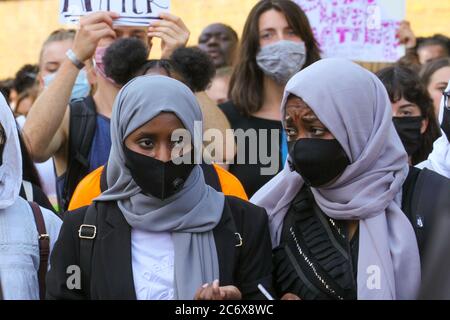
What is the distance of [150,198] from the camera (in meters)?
3.87

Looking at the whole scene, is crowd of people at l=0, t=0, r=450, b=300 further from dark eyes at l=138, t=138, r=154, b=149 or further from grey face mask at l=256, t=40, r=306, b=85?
grey face mask at l=256, t=40, r=306, b=85

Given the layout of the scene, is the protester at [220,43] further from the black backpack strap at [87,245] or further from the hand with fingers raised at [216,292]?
the hand with fingers raised at [216,292]

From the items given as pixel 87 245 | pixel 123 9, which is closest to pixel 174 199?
pixel 87 245

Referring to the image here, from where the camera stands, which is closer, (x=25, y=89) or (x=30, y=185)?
(x=30, y=185)

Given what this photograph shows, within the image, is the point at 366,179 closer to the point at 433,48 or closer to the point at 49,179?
the point at 49,179

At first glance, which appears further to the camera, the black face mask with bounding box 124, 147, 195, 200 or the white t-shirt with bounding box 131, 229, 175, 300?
the black face mask with bounding box 124, 147, 195, 200

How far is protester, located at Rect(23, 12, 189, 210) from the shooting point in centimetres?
508

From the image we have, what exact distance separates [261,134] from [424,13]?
781 cm

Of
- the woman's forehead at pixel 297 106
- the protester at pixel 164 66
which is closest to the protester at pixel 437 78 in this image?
the protester at pixel 164 66

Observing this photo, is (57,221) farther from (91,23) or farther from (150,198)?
(91,23)

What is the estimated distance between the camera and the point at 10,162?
14.2 feet

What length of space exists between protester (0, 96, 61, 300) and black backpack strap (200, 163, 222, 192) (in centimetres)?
64

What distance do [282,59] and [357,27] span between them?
1369 mm

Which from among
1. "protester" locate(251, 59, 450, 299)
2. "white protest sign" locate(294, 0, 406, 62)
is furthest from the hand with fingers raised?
"white protest sign" locate(294, 0, 406, 62)
